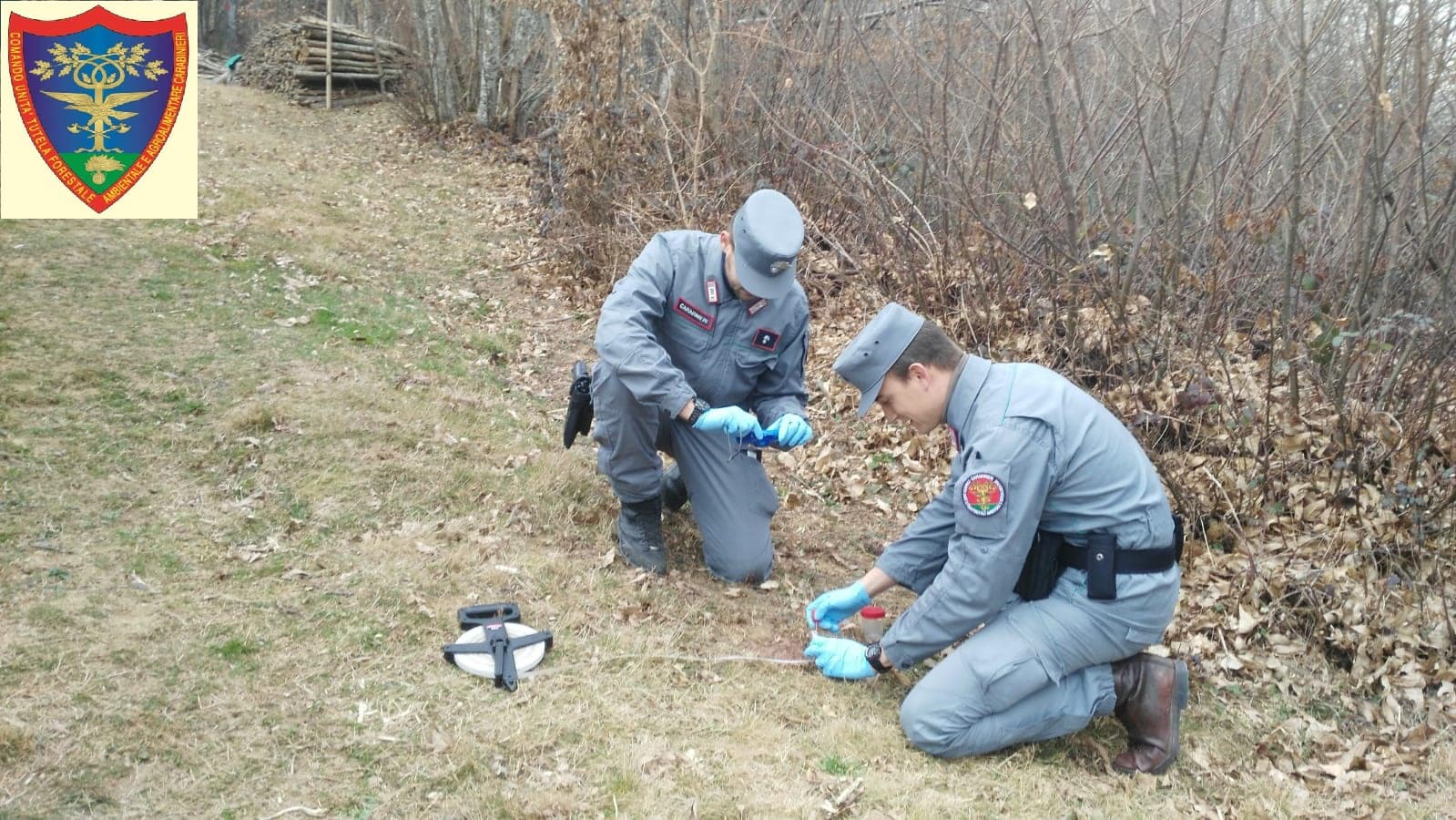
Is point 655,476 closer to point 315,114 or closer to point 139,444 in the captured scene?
point 139,444

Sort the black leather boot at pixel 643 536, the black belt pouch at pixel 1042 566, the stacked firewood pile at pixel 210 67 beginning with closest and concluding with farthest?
1. the black belt pouch at pixel 1042 566
2. the black leather boot at pixel 643 536
3. the stacked firewood pile at pixel 210 67

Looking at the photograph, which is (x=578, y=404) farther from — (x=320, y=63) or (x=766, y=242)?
(x=320, y=63)

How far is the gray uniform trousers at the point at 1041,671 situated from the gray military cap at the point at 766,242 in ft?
5.04

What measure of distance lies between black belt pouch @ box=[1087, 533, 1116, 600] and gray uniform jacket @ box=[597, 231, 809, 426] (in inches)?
57.9

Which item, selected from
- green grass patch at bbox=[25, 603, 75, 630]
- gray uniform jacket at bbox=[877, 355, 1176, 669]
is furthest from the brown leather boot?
green grass patch at bbox=[25, 603, 75, 630]

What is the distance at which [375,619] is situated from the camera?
3646 mm

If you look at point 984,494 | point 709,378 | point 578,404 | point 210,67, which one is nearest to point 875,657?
point 984,494

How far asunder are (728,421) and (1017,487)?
1213mm

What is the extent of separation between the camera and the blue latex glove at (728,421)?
3.99 meters

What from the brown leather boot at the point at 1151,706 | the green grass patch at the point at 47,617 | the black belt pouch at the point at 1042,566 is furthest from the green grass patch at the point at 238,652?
the brown leather boot at the point at 1151,706

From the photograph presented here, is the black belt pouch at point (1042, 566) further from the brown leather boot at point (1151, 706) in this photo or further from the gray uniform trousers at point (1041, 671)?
the brown leather boot at point (1151, 706)

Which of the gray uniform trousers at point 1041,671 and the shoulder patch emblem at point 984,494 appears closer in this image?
the shoulder patch emblem at point 984,494

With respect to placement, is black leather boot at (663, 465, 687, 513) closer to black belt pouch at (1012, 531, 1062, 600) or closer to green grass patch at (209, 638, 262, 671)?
black belt pouch at (1012, 531, 1062, 600)

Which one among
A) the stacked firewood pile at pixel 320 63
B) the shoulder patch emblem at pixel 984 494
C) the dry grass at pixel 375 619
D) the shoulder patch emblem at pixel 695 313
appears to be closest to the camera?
the dry grass at pixel 375 619
